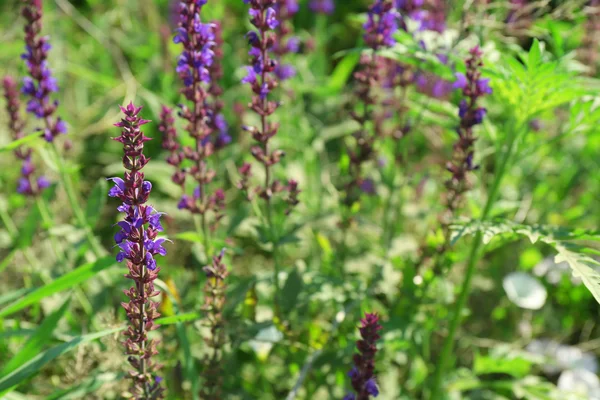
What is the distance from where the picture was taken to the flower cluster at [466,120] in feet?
8.73

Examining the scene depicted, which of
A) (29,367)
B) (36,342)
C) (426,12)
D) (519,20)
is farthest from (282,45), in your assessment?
(29,367)

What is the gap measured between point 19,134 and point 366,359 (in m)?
2.14

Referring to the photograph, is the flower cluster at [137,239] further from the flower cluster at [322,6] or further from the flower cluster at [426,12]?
the flower cluster at [322,6]

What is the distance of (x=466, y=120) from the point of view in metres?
2.77

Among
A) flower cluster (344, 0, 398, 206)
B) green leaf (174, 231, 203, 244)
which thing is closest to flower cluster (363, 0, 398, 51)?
flower cluster (344, 0, 398, 206)

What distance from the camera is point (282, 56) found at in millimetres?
4184

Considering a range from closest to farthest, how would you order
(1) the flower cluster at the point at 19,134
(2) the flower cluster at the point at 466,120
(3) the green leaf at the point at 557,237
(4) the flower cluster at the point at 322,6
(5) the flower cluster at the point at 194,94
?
(3) the green leaf at the point at 557,237 → (5) the flower cluster at the point at 194,94 → (2) the flower cluster at the point at 466,120 → (1) the flower cluster at the point at 19,134 → (4) the flower cluster at the point at 322,6

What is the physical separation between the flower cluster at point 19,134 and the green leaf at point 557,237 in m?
2.30

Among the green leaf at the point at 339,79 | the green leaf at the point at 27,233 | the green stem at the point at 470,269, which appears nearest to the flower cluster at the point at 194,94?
the green leaf at the point at 27,233

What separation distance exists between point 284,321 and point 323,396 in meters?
0.70

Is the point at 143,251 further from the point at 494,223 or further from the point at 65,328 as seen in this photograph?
the point at 65,328

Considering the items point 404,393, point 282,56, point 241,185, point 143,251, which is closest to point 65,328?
point 241,185

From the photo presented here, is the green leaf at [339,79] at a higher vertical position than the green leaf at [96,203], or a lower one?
higher

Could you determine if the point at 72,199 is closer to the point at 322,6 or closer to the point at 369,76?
the point at 369,76
